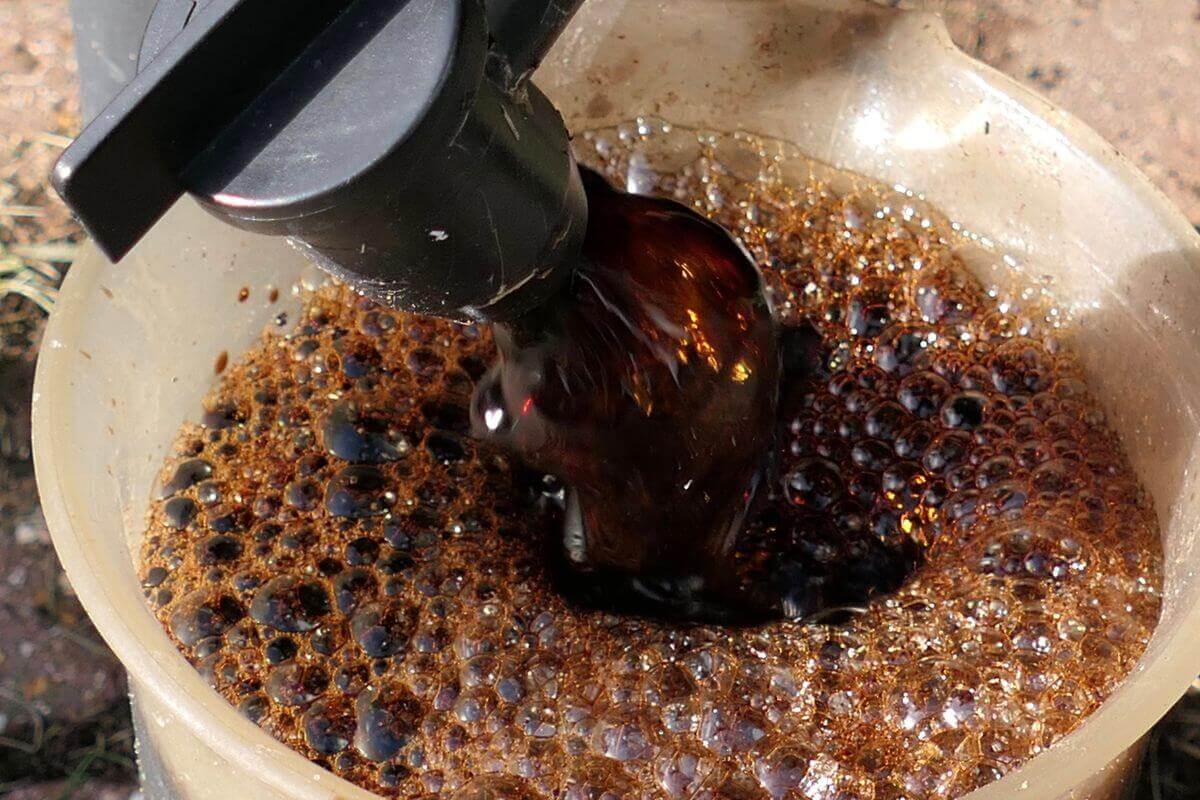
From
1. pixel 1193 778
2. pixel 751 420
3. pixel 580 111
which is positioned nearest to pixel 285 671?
pixel 751 420

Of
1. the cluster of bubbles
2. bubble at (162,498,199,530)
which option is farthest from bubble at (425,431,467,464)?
bubble at (162,498,199,530)

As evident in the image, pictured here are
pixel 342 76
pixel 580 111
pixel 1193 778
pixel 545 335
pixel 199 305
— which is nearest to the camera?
pixel 342 76

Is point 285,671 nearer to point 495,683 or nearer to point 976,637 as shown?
point 495,683

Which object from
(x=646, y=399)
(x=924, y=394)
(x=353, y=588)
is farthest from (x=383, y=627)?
(x=924, y=394)

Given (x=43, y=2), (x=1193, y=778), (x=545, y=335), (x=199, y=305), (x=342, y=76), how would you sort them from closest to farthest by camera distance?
(x=342, y=76) → (x=545, y=335) → (x=199, y=305) → (x=1193, y=778) → (x=43, y=2)

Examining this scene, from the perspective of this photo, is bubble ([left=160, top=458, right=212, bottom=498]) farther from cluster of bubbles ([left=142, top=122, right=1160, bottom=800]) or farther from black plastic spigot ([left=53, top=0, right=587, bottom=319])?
black plastic spigot ([left=53, top=0, right=587, bottom=319])

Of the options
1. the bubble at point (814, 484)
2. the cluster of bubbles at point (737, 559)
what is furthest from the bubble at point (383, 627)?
the bubble at point (814, 484)
